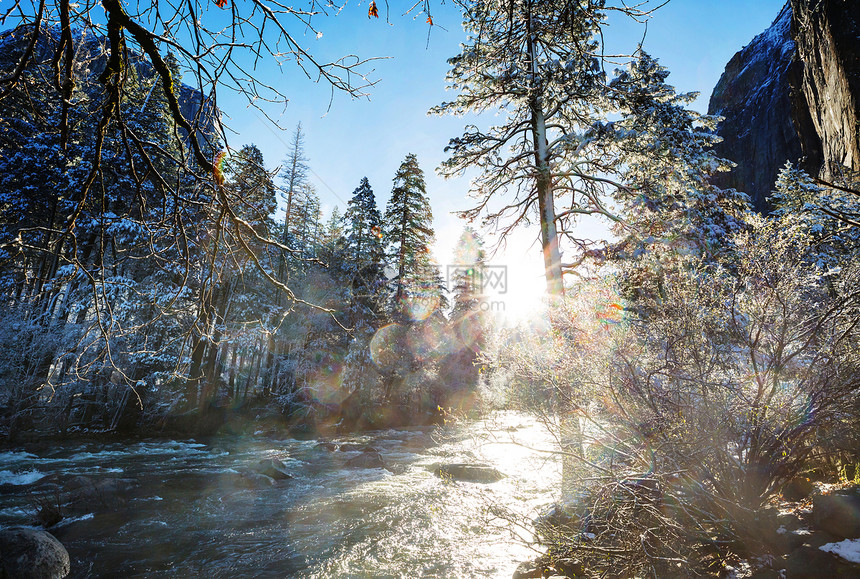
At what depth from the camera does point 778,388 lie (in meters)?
4.31

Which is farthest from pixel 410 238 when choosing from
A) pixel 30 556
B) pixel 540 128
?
pixel 30 556

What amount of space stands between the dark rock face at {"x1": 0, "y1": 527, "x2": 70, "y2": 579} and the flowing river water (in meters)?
0.30

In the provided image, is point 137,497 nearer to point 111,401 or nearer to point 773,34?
point 111,401

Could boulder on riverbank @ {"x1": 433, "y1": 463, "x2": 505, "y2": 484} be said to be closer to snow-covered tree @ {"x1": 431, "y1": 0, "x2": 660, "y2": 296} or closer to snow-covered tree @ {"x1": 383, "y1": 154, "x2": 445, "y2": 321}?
snow-covered tree @ {"x1": 431, "y1": 0, "x2": 660, "y2": 296}

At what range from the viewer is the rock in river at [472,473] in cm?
1044

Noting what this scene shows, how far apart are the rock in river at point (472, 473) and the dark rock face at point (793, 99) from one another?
957 cm

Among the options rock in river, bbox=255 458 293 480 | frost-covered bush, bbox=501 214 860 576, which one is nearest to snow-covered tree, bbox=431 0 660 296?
frost-covered bush, bbox=501 214 860 576

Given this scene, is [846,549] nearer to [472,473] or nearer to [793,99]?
[472,473]

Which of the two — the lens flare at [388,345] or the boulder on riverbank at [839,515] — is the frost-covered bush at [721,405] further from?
the lens flare at [388,345]

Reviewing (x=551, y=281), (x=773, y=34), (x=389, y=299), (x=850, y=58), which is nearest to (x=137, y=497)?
(x=551, y=281)

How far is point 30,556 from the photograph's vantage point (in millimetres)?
4965

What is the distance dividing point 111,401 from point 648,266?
66.7ft

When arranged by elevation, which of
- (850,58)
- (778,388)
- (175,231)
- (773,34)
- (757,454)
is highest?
(773,34)

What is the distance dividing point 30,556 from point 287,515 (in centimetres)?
382
